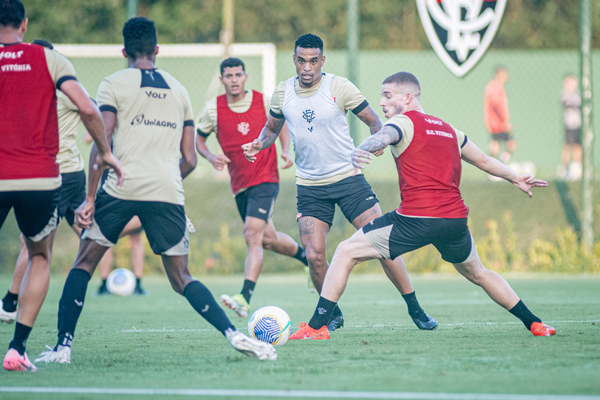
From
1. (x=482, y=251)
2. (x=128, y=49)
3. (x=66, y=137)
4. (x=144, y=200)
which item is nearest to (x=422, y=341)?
(x=144, y=200)

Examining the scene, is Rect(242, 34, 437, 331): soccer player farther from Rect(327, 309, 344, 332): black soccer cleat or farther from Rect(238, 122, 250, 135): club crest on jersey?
Rect(238, 122, 250, 135): club crest on jersey

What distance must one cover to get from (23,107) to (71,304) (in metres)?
1.22

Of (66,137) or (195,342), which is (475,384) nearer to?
(195,342)

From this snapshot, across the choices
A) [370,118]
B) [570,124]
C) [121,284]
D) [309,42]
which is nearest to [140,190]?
[309,42]

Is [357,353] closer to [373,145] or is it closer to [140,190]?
[373,145]

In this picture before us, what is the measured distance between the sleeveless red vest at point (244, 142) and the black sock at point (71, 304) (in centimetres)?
328

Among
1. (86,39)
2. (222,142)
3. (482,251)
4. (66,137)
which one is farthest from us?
(86,39)

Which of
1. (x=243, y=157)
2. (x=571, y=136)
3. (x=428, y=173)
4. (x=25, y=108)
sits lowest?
(x=571, y=136)

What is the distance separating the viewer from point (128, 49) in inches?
190

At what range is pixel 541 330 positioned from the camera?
5.44 metres

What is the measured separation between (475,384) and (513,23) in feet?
87.7

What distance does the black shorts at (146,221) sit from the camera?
15.5 feet

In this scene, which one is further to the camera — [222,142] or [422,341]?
[222,142]

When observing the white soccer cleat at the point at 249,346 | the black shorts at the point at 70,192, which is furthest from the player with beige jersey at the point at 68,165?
the white soccer cleat at the point at 249,346
